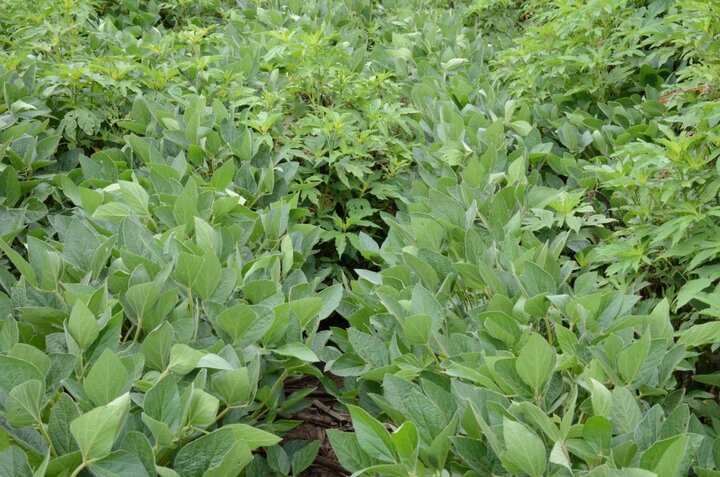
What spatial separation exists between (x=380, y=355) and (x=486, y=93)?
228 cm

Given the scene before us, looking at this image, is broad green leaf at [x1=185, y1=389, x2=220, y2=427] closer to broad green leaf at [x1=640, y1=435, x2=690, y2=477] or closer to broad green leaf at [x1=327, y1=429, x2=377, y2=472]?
broad green leaf at [x1=327, y1=429, x2=377, y2=472]

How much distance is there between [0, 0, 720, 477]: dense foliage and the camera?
161 centimetres

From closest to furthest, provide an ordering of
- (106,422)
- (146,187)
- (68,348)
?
(106,422)
(68,348)
(146,187)

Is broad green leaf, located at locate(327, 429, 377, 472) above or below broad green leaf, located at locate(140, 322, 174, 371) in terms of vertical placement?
below

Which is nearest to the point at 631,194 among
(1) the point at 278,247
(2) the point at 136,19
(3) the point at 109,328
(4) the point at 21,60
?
(1) the point at 278,247

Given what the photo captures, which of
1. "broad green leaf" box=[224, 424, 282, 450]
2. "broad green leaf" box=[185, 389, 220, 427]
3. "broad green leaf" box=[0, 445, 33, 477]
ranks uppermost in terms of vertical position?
"broad green leaf" box=[0, 445, 33, 477]

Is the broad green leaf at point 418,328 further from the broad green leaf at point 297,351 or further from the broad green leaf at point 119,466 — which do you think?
the broad green leaf at point 119,466

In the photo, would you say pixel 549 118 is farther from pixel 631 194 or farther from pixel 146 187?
pixel 146 187

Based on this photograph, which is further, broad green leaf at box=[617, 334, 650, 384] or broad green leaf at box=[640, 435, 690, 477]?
broad green leaf at box=[617, 334, 650, 384]

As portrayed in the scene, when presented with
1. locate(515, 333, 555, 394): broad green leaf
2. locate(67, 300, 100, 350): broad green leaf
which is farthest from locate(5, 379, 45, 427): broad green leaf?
locate(515, 333, 555, 394): broad green leaf

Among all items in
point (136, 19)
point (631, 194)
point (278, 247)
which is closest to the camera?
point (631, 194)

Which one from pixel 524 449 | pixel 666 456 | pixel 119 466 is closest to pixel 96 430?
pixel 119 466

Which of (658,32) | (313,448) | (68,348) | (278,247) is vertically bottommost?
(313,448)

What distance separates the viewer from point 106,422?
143 cm
